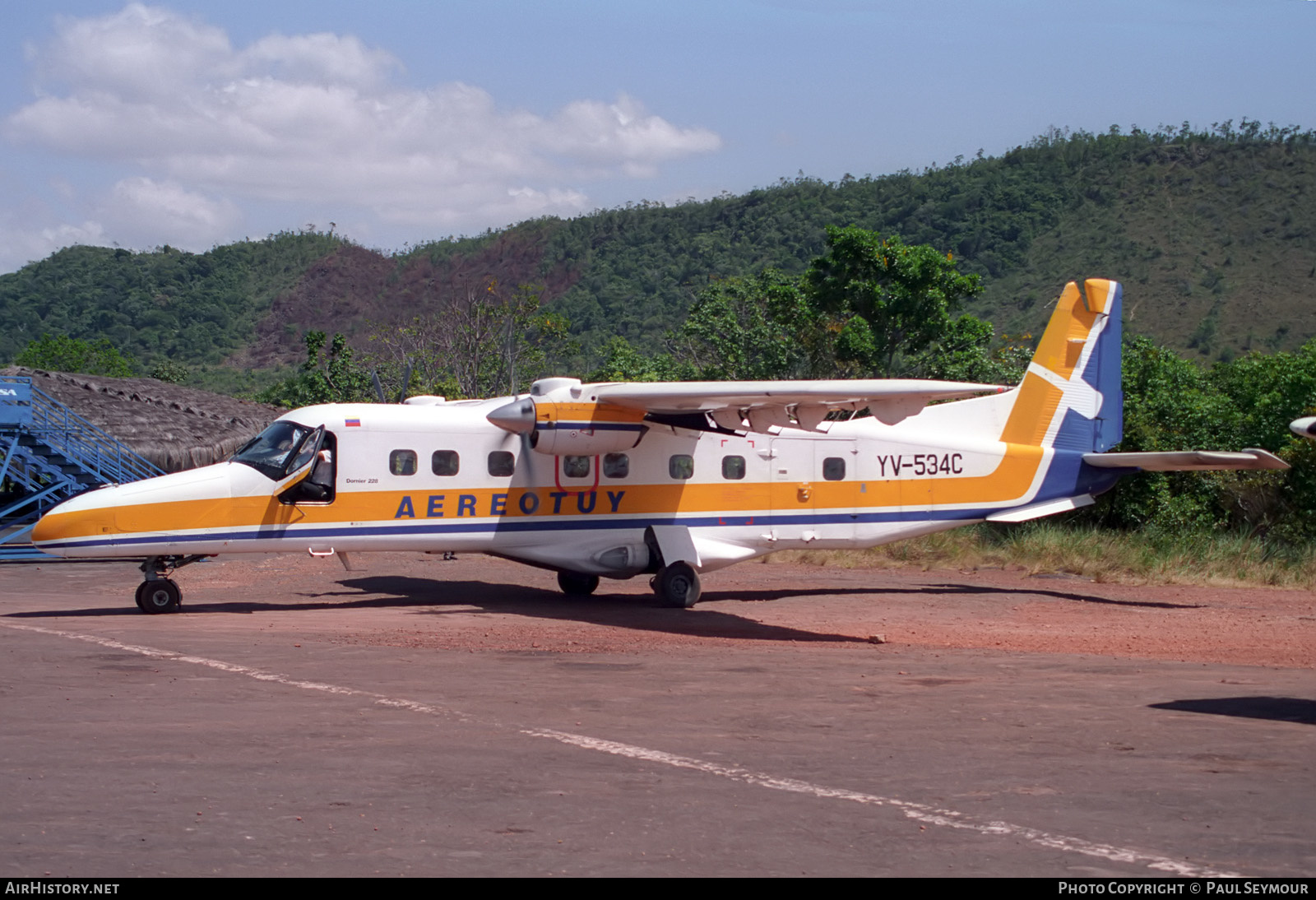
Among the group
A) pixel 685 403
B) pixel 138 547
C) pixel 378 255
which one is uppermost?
pixel 378 255

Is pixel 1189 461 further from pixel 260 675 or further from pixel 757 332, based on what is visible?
pixel 757 332

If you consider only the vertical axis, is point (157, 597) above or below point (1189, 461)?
below

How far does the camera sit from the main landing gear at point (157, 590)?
14.8m

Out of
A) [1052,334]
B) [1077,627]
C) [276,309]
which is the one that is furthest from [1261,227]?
[276,309]

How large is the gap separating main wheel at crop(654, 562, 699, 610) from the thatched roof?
58.4 feet

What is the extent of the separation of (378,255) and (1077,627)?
116231 millimetres

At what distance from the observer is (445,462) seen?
15750 millimetres

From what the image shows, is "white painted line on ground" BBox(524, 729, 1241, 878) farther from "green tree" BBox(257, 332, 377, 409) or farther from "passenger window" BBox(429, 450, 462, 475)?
"green tree" BBox(257, 332, 377, 409)

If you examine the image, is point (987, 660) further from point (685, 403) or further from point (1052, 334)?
point (1052, 334)

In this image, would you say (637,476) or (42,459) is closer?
(637,476)

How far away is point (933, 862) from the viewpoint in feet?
17.0

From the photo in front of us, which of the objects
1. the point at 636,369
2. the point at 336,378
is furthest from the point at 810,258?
the point at 336,378

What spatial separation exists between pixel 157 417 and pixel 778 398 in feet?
70.9

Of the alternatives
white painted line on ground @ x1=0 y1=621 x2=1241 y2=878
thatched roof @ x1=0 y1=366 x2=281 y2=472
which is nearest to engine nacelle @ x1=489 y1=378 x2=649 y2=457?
white painted line on ground @ x1=0 y1=621 x2=1241 y2=878
